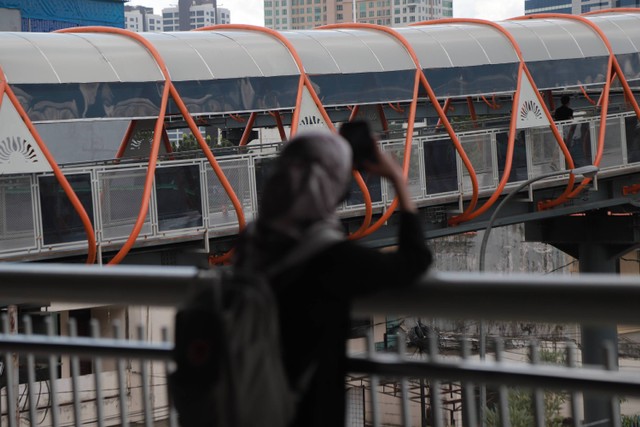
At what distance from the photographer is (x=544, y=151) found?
3125cm

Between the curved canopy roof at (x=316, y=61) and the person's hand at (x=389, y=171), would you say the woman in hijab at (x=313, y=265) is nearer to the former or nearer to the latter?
the person's hand at (x=389, y=171)

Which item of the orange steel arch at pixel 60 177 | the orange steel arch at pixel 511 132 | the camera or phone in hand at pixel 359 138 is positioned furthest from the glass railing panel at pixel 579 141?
the camera or phone in hand at pixel 359 138

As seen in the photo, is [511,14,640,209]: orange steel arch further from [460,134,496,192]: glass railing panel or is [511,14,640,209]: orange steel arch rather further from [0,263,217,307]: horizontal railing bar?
[0,263,217,307]: horizontal railing bar

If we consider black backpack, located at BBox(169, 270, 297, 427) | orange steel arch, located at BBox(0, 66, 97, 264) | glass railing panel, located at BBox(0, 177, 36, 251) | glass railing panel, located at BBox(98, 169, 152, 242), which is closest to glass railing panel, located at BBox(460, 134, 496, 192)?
glass railing panel, located at BBox(98, 169, 152, 242)

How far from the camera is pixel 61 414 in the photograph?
4.86m

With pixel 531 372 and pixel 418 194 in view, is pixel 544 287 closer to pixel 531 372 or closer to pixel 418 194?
pixel 531 372

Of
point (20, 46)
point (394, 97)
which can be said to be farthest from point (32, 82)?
point (394, 97)

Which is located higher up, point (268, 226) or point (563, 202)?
point (268, 226)

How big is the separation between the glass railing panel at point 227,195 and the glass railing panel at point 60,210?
3099mm

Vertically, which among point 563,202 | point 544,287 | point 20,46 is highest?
point 20,46

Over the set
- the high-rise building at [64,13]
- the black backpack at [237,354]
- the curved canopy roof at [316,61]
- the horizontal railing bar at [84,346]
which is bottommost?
the horizontal railing bar at [84,346]

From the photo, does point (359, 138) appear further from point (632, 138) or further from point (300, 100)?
point (632, 138)

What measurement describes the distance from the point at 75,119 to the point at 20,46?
1548mm

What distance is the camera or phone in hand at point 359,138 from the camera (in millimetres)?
3855
